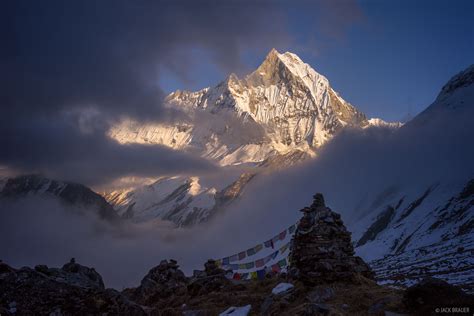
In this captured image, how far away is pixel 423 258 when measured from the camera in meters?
114

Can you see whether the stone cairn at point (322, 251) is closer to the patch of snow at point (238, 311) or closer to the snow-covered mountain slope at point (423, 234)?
the patch of snow at point (238, 311)

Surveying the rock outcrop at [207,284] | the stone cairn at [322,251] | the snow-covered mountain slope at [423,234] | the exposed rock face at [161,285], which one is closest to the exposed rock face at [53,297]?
the stone cairn at [322,251]

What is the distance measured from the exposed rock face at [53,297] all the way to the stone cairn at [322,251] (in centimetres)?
1690

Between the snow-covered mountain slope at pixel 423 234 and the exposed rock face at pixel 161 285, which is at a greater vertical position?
the snow-covered mountain slope at pixel 423 234

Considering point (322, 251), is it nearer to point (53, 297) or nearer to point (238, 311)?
point (238, 311)

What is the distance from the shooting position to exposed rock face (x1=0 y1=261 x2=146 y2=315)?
13.7 m

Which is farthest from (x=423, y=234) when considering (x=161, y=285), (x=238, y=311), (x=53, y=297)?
(x=53, y=297)

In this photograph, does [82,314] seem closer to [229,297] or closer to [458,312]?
[458,312]

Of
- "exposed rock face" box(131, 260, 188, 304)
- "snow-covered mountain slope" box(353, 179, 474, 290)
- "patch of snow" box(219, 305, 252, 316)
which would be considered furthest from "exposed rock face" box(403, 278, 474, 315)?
"snow-covered mountain slope" box(353, 179, 474, 290)

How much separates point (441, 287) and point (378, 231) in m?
173

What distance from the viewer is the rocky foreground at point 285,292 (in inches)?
549

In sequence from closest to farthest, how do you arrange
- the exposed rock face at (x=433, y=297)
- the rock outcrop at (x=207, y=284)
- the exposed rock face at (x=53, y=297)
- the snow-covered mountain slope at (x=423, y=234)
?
the exposed rock face at (x=53, y=297), the exposed rock face at (x=433, y=297), the rock outcrop at (x=207, y=284), the snow-covered mountain slope at (x=423, y=234)

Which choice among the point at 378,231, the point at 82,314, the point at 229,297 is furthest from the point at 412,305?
the point at 378,231

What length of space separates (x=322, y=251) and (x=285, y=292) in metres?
4.12
